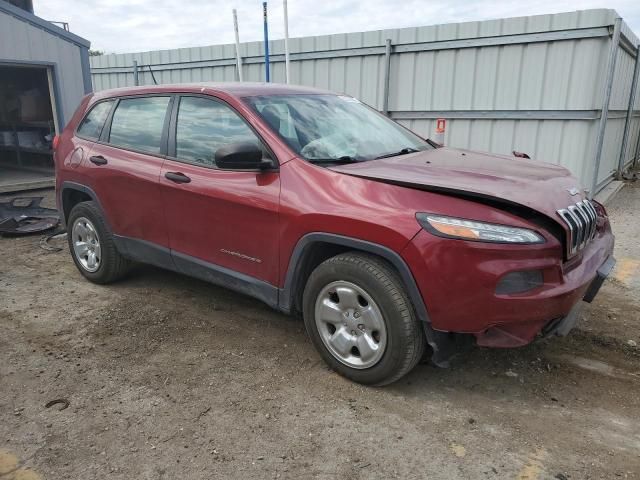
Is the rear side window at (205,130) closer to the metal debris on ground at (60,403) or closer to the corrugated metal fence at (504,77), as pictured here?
the metal debris on ground at (60,403)

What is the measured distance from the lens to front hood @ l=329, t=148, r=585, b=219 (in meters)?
2.69

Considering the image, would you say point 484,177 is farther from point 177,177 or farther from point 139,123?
point 139,123

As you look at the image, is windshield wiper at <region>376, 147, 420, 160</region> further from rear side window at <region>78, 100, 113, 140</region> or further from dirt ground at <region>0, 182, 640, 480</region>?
rear side window at <region>78, 100, 113, 140</region>

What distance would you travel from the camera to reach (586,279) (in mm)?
2807

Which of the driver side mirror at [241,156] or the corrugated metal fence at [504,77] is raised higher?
the corrugated metal fence at [504,77]

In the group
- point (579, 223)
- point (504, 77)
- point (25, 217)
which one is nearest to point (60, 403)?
point (579, 223)

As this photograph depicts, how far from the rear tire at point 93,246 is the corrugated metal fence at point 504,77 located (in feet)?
20.4

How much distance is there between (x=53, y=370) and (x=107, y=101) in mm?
2415

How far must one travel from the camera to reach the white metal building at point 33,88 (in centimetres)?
902

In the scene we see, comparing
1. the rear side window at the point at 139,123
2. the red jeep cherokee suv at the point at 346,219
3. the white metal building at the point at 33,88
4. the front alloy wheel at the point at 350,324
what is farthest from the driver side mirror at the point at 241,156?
the white metal building at the point at 33,88

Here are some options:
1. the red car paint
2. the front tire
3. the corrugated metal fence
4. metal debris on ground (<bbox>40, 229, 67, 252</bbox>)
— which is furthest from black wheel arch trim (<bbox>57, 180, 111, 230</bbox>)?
the corrugated metal fence

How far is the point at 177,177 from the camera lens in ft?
12.3

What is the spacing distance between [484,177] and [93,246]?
353 cm

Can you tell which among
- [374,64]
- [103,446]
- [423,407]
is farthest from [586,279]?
[374,64]
